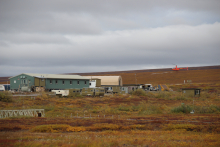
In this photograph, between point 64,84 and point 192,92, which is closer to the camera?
point 192,92

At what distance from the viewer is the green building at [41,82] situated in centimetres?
4656

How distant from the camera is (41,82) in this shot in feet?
156

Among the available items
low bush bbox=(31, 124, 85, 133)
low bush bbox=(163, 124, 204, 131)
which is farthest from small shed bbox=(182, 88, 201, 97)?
low bush bbox=(31, 124, 85, 133)

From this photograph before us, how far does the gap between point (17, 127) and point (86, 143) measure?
7095mm

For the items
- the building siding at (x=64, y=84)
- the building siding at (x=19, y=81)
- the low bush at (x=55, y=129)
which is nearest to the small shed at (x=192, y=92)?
the building siding at (x=64, y=84)

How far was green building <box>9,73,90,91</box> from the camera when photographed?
46562 millimetres

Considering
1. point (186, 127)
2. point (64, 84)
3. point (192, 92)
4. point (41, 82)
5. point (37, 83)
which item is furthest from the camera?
point (64, 84)

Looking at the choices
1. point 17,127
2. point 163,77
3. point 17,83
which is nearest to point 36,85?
point 17,83

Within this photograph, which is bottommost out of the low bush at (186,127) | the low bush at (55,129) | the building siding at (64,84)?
the low bush at (186,127)

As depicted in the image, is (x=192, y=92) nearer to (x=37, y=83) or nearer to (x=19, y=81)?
(x=37, y=83)

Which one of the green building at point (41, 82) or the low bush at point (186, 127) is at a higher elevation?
the green building at point (41, 82)

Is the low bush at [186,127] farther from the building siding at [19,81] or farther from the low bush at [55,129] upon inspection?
the building siding at [19,81]

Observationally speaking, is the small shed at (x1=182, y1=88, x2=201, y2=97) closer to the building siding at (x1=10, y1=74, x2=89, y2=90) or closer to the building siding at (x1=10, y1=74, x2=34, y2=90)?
the building siding at (x1=10, y1=74, x2=89, y2=90)

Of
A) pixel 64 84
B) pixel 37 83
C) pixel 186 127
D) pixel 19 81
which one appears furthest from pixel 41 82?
pixel 186 127
